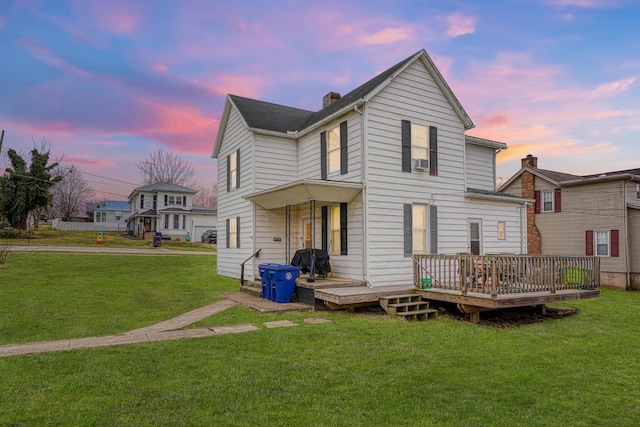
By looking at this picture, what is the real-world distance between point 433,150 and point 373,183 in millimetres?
2855

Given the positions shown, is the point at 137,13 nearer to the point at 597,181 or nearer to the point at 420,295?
the point at 420,295

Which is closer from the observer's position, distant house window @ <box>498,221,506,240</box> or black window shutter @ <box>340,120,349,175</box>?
black window shutter @ <box>340,120,349,175</box>

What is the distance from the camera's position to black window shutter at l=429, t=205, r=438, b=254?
12.0 metres

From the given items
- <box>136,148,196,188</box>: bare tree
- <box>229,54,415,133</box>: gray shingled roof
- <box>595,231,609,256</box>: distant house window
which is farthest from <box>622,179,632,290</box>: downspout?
<box>136,148,196,188</box>: bare tree

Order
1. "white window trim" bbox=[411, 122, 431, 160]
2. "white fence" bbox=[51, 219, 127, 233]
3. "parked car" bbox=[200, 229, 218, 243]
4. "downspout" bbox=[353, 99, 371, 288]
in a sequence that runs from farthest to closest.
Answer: "white fence" bbox=[51, 219, 127, 233] → "parked car" bbox=[200, 229, 218, 243] → "white window trim" bbox=[411, 122, 431, 160] → "downspout" bbox=[353, 99, 371, 288]

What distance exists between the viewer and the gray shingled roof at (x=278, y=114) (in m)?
13.7

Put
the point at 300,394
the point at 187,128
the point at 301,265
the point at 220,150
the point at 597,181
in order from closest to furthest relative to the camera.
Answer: the point at 300,394 → the point at 301,265 → the point at 220,150 → the point at 597,181 → the point at 187,128

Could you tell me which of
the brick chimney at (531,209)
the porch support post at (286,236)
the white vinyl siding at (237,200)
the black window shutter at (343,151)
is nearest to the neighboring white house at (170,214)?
the white vinyl siding at (237,200)

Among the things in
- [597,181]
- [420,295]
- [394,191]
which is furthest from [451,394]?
[597,181]

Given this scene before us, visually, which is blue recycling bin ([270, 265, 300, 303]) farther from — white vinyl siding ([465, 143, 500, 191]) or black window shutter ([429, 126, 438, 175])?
white vinyl siding ([465, 143, 500, 191])

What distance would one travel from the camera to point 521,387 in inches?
185

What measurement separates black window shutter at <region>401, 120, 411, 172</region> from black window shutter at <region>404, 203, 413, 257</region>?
1.19 m

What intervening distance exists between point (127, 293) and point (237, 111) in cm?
748

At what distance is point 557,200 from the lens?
21.3 meters
